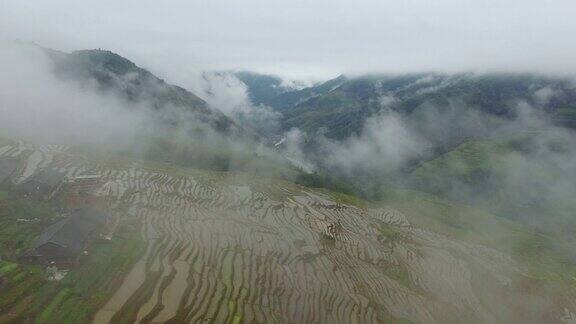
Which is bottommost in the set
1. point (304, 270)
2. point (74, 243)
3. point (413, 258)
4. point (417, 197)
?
A: point (417, 197)

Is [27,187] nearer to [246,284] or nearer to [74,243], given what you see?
[74,243]

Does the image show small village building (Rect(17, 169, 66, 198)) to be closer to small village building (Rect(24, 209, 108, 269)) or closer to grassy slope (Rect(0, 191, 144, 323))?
grassy slope (Rect(0, 191, 144, 323))

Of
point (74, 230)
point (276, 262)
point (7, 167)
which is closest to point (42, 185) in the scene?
point (7, 167)

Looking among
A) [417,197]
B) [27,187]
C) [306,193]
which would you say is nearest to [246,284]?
[27,187]

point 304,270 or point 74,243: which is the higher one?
point 74,243

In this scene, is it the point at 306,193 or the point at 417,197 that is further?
the point at 417,197

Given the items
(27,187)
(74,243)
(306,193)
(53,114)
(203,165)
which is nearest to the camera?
(74,243)

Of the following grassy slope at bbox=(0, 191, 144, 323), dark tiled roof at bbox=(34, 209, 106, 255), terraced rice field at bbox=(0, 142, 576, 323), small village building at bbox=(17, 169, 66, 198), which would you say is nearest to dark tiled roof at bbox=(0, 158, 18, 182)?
terraced rice field at bbox=(0, 142, 576, 323)
